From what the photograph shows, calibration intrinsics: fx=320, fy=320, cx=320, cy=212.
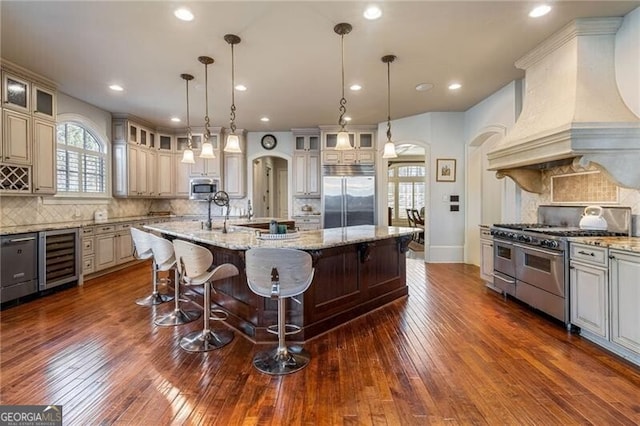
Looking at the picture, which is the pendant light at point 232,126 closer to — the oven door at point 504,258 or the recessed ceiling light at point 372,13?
the recessed ceiling light at point 372,13

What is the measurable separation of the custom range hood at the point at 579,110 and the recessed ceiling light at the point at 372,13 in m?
1.93

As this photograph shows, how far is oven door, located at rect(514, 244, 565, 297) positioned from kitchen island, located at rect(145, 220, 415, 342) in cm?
124

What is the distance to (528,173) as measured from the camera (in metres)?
4.19

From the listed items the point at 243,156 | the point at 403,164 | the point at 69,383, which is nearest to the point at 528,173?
the point at 69,383

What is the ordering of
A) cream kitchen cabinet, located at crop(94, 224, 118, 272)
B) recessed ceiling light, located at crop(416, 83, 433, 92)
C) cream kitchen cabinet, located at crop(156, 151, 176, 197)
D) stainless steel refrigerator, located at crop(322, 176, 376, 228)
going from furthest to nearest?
cream kitchen cabinet, located at crop(156, 151, 176, 197)
stainless steel refrigerator, located at crop(322, 176, 376, 228)
cream kitchen cabinet, located at crop(94, 224, 118, 272)
recessed ceiling light, located at crop(416, 83, 433, 92)

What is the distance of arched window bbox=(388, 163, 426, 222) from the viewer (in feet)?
37.7

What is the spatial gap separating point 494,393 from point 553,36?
3.49 metres

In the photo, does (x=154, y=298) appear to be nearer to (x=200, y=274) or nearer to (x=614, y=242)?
(x=200, y=274)

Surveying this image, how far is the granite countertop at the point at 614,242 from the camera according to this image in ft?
8.07

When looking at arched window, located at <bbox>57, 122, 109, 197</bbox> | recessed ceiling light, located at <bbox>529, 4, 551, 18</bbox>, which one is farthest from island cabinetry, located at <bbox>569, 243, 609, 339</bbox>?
arched window, located at <bbox>57, 122, 109, 197</bbox>

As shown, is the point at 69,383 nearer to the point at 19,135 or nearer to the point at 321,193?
the point at 19,135

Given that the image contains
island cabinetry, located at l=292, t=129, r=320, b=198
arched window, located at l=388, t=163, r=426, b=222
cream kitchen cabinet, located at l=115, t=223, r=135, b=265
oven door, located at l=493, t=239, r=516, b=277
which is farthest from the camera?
arched window, located at l=388, t=163, r=426, b=222

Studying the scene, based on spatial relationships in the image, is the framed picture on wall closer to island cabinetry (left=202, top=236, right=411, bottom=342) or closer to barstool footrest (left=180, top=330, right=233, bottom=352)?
island cabinetry (left=202, top=236, right=411, bottom=342)

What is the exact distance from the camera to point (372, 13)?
2877mm
